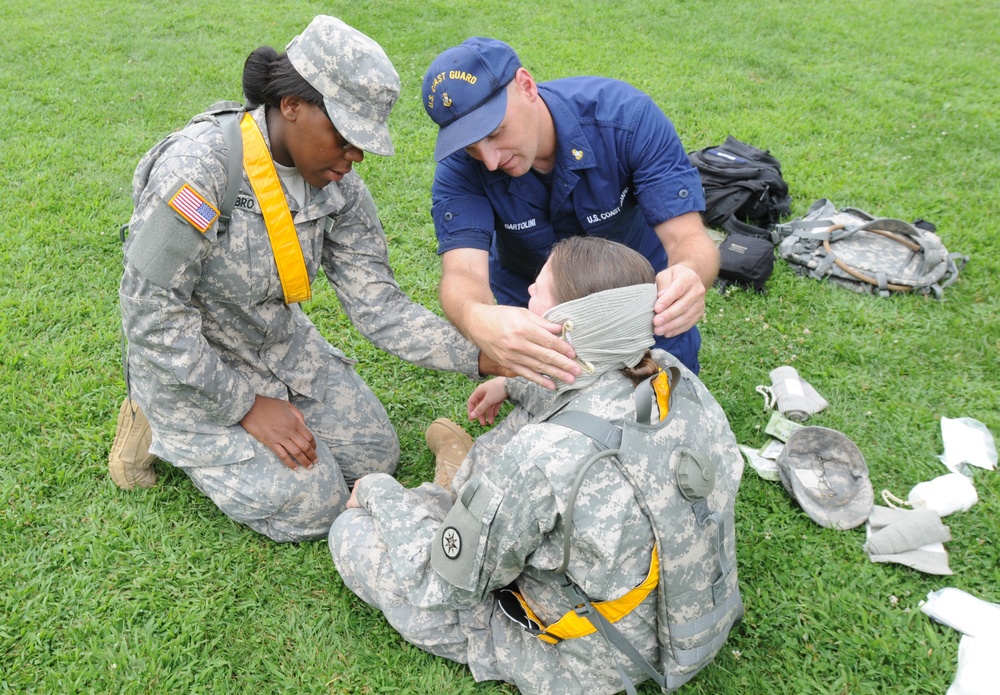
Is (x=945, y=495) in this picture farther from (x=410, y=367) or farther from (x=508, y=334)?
(x=410, y=367)

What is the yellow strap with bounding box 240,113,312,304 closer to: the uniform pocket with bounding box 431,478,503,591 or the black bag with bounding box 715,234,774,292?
the uniform pocket with bounding box 431,478,503,591

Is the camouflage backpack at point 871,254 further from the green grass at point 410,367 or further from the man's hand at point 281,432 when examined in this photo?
the man's hand at point 281,432

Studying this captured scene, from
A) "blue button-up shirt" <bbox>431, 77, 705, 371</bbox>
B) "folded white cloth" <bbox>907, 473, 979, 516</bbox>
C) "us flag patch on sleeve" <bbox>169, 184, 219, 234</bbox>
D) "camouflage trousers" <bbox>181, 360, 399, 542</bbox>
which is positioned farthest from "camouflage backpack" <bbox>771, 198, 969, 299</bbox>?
"us flag patch on sleeve" <bbox>169, 184, 219, 234</bbox>

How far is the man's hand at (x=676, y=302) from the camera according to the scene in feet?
8.15

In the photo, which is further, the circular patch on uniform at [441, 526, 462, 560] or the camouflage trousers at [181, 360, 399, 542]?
the camouflage trousers at [181, 360, 399, 542]

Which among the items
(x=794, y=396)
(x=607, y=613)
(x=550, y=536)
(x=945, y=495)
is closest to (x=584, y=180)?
(x=794, y=396)

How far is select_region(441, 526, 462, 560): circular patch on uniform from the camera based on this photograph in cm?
252

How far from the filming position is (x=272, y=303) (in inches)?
135

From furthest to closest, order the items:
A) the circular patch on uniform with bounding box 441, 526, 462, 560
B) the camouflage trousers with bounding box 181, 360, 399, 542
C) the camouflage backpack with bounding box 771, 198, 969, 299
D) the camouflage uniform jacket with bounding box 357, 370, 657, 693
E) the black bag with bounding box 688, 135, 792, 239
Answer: the black bag with bounding box 688, 135, 792, 239 < the camouflage backpack with bounding box 771, 198, 969, 299 < the camouflage trousers with bounding box 181, 360, 399, 542 < the circular patch on uniform with bounding box 441, 526, 462, 560 < the camouflage uniform jacket with bounding box 357, 370, 657, 693

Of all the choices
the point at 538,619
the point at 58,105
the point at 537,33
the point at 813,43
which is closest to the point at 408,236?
the point at 538,619

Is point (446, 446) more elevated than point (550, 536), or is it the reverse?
point (550, 536)

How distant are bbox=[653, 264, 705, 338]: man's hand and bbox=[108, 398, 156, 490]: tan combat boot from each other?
2469 mm

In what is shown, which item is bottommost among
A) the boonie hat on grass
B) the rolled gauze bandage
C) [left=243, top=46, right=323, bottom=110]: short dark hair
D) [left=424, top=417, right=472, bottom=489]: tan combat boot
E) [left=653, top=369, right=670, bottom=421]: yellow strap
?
the rolled gauze bandage

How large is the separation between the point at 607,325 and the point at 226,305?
1771 millimetres
